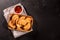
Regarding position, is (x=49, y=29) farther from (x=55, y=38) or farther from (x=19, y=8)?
(x=19, y=8)

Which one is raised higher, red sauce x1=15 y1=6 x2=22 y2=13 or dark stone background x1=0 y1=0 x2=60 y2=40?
red sauce x1=15 y1=6 x2=22 y2=13

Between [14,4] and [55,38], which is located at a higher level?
[14,4]

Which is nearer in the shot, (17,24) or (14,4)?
(17,24)

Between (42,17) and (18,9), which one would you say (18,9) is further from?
(42,17)

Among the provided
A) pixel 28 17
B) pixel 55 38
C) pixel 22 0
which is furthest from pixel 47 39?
pixel 22 0

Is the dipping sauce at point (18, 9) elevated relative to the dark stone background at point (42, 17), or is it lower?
elevated

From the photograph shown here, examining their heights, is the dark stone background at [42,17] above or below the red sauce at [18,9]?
below

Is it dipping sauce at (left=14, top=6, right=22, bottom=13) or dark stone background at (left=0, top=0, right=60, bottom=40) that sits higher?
dipping sauce at (left=14, top=6, right=22, bottom=13)
